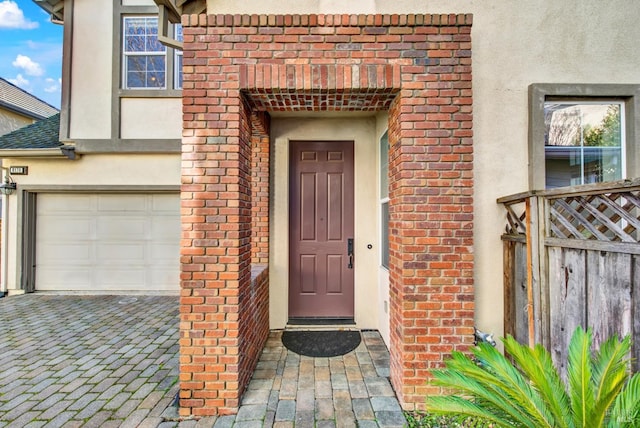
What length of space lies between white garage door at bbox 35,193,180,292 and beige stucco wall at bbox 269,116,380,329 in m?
2.92

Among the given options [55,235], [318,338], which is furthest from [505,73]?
[55,235]

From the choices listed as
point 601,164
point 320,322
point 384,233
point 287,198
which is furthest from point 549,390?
point 287,198

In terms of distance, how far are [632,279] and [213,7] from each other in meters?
3.81

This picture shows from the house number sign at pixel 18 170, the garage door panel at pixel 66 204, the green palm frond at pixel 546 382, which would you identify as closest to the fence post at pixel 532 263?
the green palm frond at pixel 546 382

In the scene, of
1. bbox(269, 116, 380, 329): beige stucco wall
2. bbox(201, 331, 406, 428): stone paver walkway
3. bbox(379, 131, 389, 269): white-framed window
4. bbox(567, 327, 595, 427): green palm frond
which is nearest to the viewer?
bbox(567, 327, 595, 427): green palm frond

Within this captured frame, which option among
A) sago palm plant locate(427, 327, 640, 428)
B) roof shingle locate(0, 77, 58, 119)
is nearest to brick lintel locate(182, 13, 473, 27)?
sago palm plant locate(427, 327, 640, 428)

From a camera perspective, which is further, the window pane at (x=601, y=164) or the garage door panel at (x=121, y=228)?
the garage door panel at (x=121, y=228)

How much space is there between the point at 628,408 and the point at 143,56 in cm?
731

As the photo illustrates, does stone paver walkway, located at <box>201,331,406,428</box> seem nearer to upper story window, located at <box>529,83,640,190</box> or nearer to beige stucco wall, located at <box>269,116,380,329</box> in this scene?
beige stucco wall, located at <box>269,116,380,329</box>

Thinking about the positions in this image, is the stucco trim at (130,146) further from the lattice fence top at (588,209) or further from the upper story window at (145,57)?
the lattice fence top at (588,209)

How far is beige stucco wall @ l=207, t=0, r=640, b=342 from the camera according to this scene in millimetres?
2689

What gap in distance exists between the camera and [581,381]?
1383mm

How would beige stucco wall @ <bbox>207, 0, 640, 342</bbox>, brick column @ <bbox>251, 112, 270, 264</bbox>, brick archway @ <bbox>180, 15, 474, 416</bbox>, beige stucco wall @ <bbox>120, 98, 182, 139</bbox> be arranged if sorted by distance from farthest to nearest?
1. beige stucco wall @ <bbox>120, 98, 182, 139</bbox>
2. brick column @ <bbox>251, 112, 270, 264</bbox>
3. beige stucco wall @ <bbox>207, 0, 640, 342</bbox>
4. brick archway @ <bbox>180, 15, 474, 416</bbox>

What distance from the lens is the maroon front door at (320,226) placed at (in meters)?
3.78
